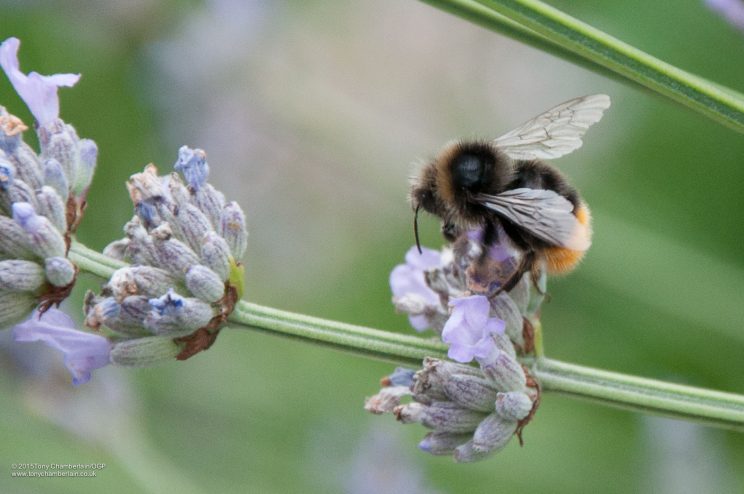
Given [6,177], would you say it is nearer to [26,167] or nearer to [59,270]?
[26,167]

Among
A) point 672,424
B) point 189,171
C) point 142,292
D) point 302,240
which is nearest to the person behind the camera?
point 142,292

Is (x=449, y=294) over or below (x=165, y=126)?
over

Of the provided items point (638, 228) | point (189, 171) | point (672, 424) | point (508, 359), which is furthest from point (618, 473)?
point (189, 171)

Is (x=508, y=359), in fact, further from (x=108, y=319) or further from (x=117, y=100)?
(x=117, y=100)

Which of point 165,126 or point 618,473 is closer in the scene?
point 618,473

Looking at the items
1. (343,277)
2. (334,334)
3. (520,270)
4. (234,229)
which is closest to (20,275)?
(234,229)

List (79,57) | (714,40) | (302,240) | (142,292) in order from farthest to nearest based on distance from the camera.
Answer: (302,240) → (79,57) → (714,40) → (142,292)
